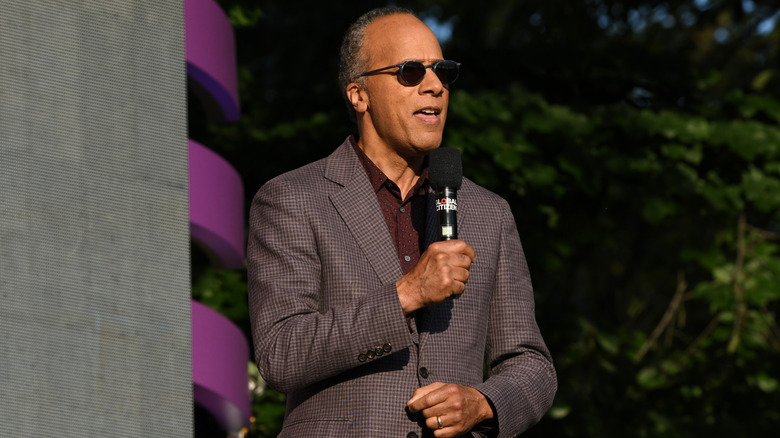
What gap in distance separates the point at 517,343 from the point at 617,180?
553cm

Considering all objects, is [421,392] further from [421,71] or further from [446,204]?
[421,71]

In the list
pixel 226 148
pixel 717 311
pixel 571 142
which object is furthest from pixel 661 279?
pixel 226 148

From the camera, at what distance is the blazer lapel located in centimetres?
318

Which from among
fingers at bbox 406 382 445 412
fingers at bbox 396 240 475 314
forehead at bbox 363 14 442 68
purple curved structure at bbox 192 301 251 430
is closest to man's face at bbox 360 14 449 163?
forehead at bbox 363 14 442 68

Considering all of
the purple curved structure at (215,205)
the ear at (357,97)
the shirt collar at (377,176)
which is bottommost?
the purple curved structure at (215,205)

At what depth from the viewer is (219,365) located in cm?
637

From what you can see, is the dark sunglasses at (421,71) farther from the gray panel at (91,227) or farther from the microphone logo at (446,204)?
the gray panel at (91,227)

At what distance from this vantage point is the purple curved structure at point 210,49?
6.26 metres

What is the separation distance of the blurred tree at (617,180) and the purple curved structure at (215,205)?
37.0 inches

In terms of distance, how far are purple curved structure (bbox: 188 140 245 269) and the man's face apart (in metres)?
2.96

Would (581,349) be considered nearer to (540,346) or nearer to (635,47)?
(635,47)

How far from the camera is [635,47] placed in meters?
9.66

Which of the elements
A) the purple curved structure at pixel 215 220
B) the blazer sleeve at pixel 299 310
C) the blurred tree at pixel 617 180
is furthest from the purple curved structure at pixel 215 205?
the blazer sleeve at pixel 299 310

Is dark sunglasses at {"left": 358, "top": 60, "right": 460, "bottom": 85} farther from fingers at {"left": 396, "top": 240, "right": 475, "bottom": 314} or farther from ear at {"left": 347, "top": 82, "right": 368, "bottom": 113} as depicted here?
fingers at {"left": 396, "top": 240, "right": 475, "bottom": 314}
